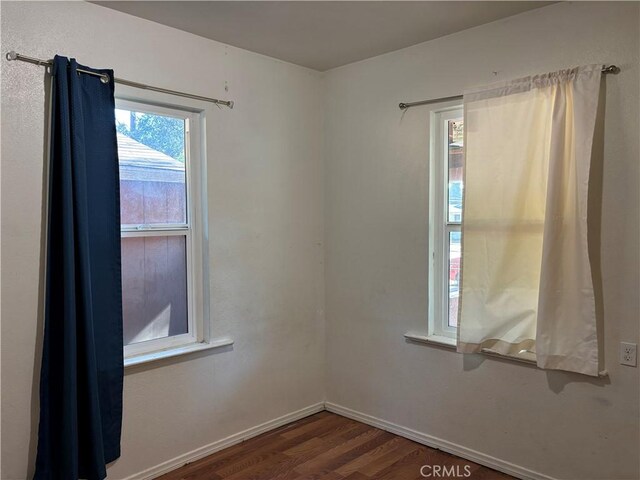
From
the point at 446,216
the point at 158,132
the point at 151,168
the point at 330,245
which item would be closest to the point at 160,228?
the point at 151,168

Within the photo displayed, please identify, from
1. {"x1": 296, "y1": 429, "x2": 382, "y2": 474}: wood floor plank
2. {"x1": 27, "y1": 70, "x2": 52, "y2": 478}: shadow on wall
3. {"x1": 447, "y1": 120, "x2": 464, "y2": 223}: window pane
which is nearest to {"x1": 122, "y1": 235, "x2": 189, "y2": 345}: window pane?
{"x1": 27, "y1": 70, "x2": 52, "y2": 478}: shadow on wall

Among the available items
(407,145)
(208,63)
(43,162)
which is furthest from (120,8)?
(407,145)

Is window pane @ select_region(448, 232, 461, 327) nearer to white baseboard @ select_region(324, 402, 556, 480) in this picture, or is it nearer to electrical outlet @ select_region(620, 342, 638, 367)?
white baseboard @ select_region(324, 402, 556, 480)

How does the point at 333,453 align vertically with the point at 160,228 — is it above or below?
below

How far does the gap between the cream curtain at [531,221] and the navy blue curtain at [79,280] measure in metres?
1.89

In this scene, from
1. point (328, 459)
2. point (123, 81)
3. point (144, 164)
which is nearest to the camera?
point (123, 81)

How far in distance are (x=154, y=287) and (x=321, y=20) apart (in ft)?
5.66

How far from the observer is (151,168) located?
9.32ft

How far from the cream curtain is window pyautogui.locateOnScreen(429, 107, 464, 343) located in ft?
0.79

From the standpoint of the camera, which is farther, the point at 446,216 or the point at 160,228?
the point at 446,216

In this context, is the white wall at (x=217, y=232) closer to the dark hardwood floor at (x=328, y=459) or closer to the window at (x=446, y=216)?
the dark hardwood floor at (x=328, y=459)

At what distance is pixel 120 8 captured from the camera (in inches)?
100

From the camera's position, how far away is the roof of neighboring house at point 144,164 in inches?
107

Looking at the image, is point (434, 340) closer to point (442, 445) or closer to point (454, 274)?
point (454, 274)
